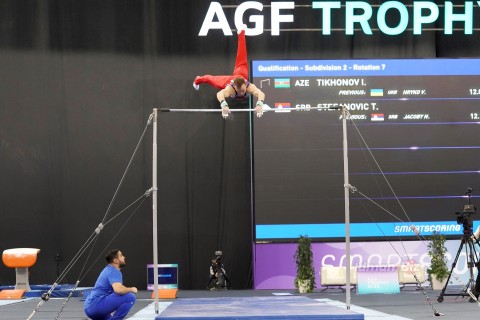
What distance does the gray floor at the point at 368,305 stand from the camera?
8.69m

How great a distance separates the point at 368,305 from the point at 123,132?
18.1 ft

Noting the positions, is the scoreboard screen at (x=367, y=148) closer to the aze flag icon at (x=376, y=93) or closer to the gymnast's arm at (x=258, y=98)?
the aze flag icon at (x=376, y=93)

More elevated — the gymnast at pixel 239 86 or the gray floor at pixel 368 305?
the gymnast at pixel 239 86

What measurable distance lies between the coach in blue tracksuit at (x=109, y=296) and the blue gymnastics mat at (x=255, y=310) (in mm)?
428

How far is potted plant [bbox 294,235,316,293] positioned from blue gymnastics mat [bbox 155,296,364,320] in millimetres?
2790

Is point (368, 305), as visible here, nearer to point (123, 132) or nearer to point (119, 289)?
point (119, 289)

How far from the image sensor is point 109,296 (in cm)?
769

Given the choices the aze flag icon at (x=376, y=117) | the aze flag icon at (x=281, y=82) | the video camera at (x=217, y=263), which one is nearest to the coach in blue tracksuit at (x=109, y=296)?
the video camera at (x=217, y=263)

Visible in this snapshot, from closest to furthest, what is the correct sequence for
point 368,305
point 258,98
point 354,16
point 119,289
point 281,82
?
point 119,289 < point 258,98 < point 368,305 < point 281,82 < point 354,16

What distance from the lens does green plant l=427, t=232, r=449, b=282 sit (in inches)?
470

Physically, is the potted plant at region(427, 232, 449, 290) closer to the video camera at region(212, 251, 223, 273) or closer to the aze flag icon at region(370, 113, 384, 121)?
the aze flag icon at region(370, 113, 384, 121)

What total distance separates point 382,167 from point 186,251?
3.55 metres

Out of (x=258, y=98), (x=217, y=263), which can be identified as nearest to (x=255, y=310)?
(x=258, y=98)

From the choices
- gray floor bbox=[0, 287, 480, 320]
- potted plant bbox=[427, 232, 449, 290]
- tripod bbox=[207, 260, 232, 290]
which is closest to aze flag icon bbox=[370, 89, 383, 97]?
potted plant bbox=[427, 232, 449, 290]
